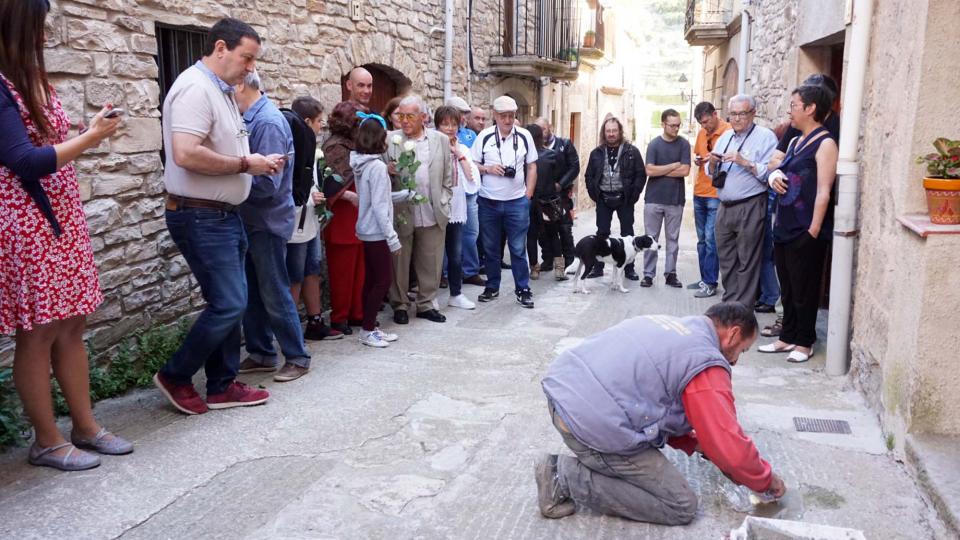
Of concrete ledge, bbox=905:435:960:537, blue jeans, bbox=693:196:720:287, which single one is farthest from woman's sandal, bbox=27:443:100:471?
blue jeans, bbox=693:196:720:287

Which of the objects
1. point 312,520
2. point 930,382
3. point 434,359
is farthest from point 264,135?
point 930,382

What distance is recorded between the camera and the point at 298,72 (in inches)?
256

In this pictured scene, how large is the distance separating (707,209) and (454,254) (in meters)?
2.56

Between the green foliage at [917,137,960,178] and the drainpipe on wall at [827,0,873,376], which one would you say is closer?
the green foliage at [917,137,960,178]

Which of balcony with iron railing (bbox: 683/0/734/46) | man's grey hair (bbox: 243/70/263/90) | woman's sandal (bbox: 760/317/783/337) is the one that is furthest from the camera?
balcony with iron railing (bbox: 683/0/734/46)

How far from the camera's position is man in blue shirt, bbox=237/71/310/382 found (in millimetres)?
4344

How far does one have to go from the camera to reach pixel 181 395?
401 cm

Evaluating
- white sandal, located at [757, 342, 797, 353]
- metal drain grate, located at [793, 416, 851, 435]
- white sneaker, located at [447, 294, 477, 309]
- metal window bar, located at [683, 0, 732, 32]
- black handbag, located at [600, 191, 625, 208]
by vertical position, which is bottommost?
metal drain grate, located at [793, 416, 851, 435]

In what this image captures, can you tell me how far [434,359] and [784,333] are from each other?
241 centimetres

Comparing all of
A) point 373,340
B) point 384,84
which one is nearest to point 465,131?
point 384,84

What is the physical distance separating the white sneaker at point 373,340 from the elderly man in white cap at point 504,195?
181 cm

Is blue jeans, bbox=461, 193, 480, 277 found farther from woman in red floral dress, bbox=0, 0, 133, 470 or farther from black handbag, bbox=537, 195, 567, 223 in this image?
woman in red floral dress, bbox=0, 0, 133, 470

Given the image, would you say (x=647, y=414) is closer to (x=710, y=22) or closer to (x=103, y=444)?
(x=103, y=444)

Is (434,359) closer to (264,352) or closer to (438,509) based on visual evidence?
(264,352)
